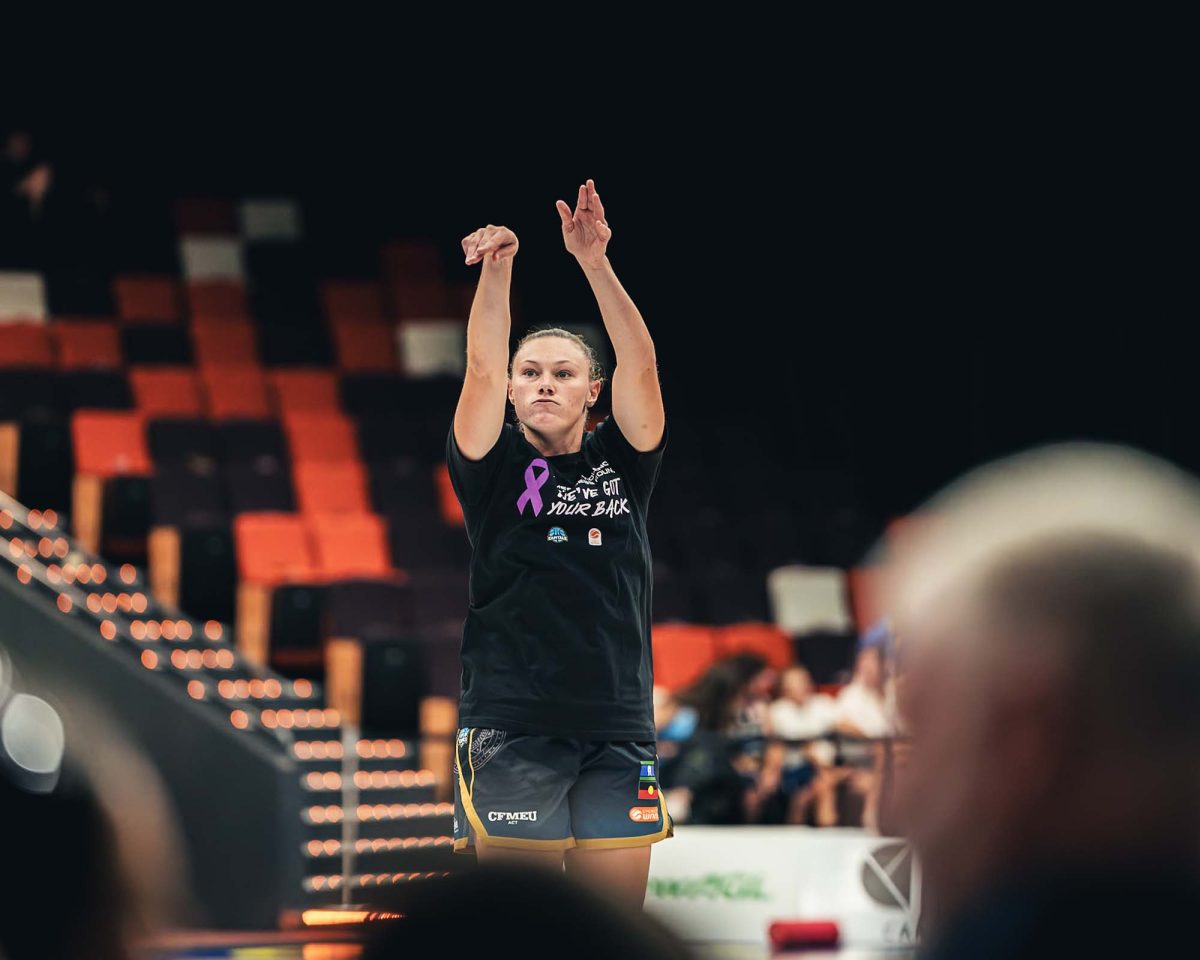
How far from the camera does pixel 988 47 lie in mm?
8547

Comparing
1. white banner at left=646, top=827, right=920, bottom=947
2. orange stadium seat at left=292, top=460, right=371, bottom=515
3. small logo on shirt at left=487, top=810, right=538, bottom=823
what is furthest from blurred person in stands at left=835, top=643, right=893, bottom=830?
small logo on shirt at left=487, top=810, right=538, bottom=823

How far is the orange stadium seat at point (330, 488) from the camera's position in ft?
27.2

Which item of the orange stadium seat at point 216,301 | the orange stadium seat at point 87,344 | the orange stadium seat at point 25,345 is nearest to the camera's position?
the orange stadium seat at point 25,345

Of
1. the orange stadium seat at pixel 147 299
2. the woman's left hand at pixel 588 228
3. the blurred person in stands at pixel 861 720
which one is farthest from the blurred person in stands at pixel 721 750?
the orange stadium seat at pixel 147 299

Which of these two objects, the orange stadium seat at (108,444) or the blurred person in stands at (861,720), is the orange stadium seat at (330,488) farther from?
the blurred person in stands at (861,720)

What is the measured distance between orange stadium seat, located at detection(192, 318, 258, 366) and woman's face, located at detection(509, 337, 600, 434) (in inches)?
260

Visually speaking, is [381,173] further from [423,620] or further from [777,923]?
[777,923]

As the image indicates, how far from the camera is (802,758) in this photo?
255 inches

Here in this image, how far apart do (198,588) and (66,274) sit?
2666mm

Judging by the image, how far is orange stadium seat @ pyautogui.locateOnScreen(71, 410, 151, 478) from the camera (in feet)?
25.7

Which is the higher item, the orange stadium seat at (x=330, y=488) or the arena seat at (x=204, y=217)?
the arena seat at (x=204, y=217)

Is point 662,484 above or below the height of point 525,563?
above

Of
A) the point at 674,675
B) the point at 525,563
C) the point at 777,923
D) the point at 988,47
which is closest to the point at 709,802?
the point at 777,923

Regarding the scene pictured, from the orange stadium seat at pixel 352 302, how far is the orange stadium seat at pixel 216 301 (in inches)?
19.0
